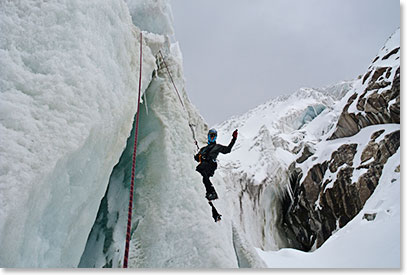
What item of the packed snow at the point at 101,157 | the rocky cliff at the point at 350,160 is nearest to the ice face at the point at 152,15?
the packed snow at the point at 101,157

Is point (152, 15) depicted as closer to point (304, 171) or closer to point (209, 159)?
point (209, 159)

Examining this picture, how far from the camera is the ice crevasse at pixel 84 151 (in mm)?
1649

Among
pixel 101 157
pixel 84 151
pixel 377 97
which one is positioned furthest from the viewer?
pixel 377 97

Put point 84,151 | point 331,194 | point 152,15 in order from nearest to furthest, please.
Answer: point 84,151 → point 152,15 → point 331,194

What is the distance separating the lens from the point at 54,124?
72.9 inches

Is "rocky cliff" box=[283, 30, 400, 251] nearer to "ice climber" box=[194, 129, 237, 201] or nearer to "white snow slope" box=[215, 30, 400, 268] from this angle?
"white snow slope" box=[215, 30, 400, 268]

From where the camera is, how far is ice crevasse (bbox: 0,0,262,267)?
165 cm

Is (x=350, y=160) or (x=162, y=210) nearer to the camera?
(x=162, y=210)

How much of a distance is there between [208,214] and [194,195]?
0.87 feet

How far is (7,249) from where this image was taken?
4.78 feet

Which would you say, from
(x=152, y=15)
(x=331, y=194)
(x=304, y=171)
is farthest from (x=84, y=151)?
(x=304, y=171)

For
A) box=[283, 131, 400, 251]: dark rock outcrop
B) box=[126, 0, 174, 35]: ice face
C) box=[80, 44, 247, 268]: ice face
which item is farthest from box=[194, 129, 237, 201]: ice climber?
box=[283, 131, 400, 251]: dark rock outcrop

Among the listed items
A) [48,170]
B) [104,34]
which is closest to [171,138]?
[104,34]

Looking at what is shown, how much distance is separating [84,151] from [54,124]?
0.37 meters
